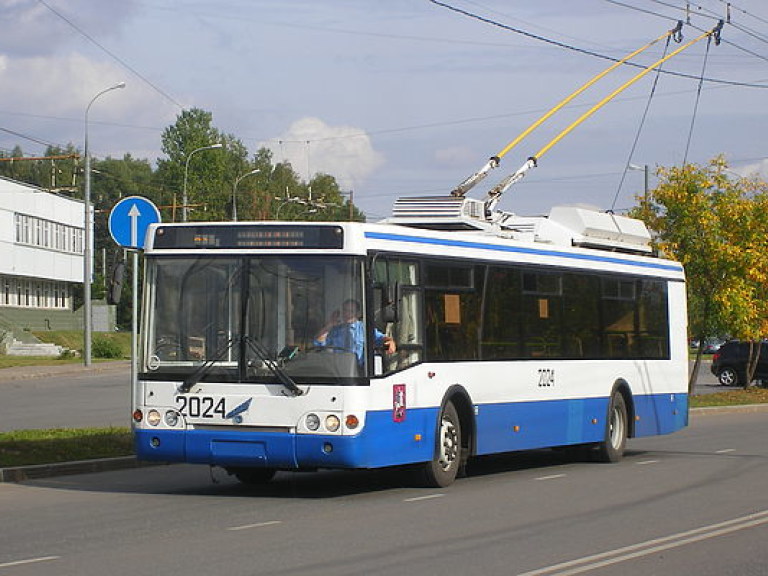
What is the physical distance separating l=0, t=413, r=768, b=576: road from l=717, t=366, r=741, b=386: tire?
33.0m

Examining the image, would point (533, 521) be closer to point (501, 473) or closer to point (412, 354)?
point (412, 354)

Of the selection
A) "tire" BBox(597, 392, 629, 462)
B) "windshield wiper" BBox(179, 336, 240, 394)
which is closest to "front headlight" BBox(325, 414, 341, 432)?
"windshield wiper" BBox(179, 336, 240, 394)

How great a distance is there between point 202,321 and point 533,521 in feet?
13.2

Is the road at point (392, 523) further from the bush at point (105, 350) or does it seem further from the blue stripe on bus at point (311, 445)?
the bush at point (105, 350)

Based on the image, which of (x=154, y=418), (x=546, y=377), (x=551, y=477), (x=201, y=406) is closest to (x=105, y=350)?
(x=546, y=377)

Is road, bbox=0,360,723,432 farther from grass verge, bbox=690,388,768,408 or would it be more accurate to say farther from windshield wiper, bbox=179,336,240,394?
windshield wiper, bbox=179,336,240,394

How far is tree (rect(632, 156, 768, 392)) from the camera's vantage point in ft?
118

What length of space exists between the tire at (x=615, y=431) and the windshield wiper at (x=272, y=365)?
22.0 ft

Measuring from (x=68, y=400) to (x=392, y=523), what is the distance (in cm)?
2277

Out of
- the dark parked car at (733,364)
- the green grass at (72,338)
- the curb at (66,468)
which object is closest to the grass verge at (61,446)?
the curb at (66,468)

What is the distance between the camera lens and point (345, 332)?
14047 millimetres

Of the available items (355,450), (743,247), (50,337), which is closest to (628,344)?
(355,450)

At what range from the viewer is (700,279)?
122 feet

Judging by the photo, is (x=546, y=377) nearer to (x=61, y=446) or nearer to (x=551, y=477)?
(x=551, y=477)
